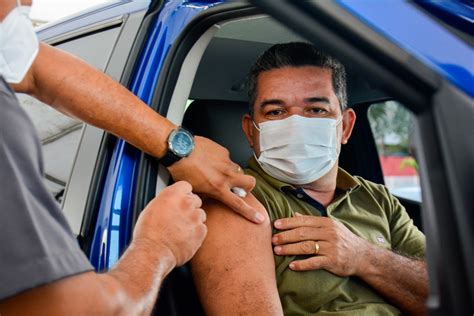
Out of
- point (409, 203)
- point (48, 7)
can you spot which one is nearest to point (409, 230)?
point (409, 203)

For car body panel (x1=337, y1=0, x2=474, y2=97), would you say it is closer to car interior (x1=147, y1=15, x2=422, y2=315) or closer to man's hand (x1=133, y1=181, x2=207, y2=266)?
man's hand (x1=133, y1=181, x2=207, y2=266)

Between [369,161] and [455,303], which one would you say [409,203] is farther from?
[455,303]

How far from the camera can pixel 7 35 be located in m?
1.30

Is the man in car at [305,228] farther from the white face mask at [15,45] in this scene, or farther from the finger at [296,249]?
the white face mask at [15,45]

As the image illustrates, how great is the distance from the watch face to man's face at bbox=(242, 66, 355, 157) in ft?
1.60

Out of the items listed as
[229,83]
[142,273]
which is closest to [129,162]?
[142,273]

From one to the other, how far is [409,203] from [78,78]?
7.71 ft

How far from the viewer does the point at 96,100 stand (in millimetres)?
1712

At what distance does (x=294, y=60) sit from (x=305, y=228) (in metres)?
0.68

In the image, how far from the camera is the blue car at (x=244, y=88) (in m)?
0.95

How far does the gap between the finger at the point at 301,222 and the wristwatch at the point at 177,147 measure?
40cm

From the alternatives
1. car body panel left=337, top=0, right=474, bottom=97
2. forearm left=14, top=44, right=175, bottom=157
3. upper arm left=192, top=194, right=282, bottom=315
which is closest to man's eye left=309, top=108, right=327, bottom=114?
upper arm left=192, top=194, right=282, bottom=315

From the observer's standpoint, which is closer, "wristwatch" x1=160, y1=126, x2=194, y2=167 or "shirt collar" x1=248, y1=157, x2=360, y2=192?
Answer: "wristwatch" x1=160, y1=126, x2=194, y2=167

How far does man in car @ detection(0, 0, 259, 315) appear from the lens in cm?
116
